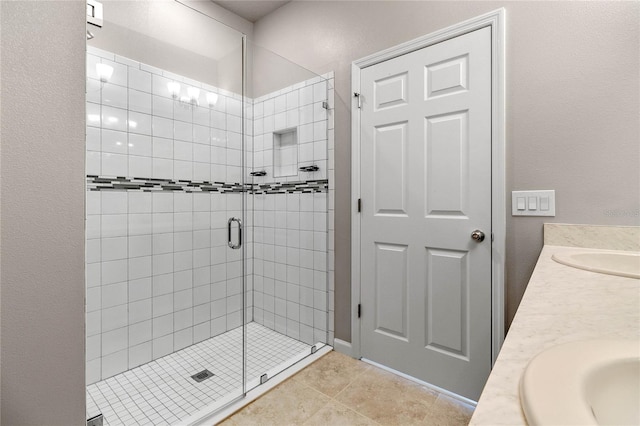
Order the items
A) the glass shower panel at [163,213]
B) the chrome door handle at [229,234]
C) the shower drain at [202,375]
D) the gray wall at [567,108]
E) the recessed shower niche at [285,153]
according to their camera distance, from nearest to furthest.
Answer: the gray wall at [567,108]
the glass shower panel at [163,213]
the shower drain at [202,375]
the chrome door handle at [229,234]
the recessed shower niche at [285,153]

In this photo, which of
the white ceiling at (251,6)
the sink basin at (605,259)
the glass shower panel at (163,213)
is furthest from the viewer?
the white ceiling at (251,6)

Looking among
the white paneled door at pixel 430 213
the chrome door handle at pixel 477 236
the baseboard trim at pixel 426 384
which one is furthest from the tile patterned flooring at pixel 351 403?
the chrome door handle at pixel 477 236

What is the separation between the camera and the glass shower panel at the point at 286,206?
2.30 metres

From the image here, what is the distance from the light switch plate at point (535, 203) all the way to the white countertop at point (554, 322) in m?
0.59

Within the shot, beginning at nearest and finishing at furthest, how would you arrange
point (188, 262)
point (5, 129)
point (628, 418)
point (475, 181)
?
point (628, 418)
point (5, 129)
point (475, 181)
point (188, 262)

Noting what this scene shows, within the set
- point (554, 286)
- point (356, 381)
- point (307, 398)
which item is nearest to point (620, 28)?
point (554, 286)

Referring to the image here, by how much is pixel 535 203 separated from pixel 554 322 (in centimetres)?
109

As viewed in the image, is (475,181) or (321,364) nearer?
(475,181)

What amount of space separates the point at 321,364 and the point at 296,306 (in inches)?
19.4

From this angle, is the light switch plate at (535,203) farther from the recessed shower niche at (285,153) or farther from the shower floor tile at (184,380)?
the shower floor tile at (184,380)

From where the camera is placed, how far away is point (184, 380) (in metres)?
Result: 1.86

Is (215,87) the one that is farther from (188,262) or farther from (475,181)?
(475,181)

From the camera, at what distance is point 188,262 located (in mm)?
2193

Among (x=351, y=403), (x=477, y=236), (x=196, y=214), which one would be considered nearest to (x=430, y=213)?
(x=477, y=236)
